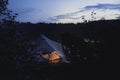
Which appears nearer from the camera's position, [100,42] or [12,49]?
[12,49]

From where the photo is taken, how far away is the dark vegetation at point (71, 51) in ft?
28.0

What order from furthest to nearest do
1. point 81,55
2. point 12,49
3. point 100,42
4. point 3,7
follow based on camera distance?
point 81,55
point 100,42
point 3,7
point 12,49

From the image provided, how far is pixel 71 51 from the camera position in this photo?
13.6 metres

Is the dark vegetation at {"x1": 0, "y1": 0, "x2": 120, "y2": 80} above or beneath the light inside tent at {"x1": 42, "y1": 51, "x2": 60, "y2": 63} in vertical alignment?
above

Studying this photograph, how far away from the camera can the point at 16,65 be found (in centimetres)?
850

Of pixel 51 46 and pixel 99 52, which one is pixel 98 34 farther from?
pixel 51 46

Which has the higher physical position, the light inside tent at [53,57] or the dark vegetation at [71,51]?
the dark vegetation at [71,51]

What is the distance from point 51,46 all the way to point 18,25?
69.2 feet

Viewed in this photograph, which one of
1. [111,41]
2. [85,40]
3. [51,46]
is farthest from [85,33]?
[51,46]

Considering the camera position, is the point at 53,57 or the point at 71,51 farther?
the point at 53,57

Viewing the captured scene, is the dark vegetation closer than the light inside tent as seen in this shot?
Yes

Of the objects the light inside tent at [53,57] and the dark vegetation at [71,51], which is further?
the light inside tent at [53,57]

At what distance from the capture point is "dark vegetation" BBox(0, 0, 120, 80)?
28.0ft

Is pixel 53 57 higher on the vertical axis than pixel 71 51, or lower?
lower
